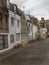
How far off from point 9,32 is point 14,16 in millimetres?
5103

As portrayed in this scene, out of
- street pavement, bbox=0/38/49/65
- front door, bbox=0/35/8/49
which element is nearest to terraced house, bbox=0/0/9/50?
front door, bbox=0/35/8/49

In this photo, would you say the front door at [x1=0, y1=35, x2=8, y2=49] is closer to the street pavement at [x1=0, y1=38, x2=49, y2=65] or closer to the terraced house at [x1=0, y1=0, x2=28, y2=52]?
the terraced house at [x1=0, y1=0, x2=28, y2=52]

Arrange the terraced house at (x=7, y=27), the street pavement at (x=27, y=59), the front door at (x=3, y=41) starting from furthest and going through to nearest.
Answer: the terraced house at (x=7, y=27), the front door at (x=3, y=41), the street pavement at (x=27, y=59)

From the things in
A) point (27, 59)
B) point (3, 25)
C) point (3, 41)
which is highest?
point (3, 25)

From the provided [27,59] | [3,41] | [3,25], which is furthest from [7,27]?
[27,59]

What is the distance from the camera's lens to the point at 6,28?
39.3 m

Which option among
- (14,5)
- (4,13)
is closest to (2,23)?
(4,13)

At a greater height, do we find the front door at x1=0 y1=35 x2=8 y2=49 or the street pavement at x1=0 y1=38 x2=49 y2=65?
the front door at x1=0 y1=35 x2=8 y2=49

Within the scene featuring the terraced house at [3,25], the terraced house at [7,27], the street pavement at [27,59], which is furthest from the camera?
the terraced house at [7,27]

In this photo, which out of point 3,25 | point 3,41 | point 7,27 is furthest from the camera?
point 7,27

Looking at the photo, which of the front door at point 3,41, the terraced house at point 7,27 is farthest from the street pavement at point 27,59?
the terraced house at point 7,27

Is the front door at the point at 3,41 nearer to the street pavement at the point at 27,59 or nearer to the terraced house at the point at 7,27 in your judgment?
the terraced house at the point at 7,27

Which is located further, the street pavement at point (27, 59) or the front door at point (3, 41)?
the front door at point (3, 41)

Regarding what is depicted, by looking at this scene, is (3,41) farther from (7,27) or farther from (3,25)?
(7,27)
